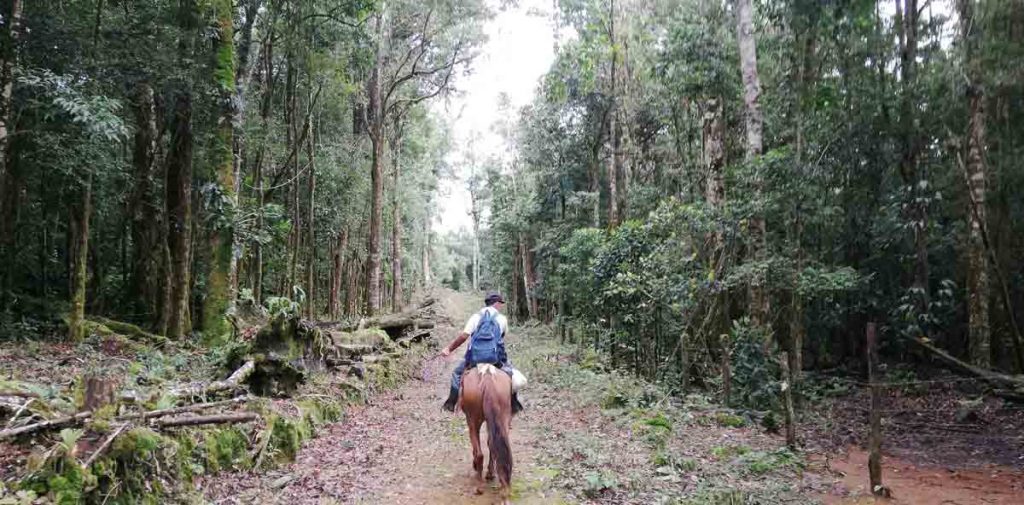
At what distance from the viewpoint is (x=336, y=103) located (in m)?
23.1

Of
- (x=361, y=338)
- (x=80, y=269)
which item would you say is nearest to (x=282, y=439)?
(x=80, y=269)

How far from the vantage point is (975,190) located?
10734mm

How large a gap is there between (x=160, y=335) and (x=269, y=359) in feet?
21.2

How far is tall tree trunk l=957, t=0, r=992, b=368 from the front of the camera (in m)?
10.3

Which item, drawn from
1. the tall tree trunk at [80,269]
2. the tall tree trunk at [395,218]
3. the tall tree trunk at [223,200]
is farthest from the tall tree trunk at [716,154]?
the tall tree trunk at [395,218]

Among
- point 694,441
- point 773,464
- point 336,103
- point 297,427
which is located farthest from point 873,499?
point 336,103

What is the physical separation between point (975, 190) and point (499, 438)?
33.7ft

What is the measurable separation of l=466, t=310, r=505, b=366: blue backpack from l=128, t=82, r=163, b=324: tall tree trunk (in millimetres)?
10698

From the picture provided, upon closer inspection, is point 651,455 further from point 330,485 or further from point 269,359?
point 269,359

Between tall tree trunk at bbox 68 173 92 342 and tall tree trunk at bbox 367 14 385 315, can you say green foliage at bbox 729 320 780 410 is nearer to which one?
tall tree trunk at bbox 68 173 92 342

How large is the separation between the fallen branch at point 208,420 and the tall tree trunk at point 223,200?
22.0 feet

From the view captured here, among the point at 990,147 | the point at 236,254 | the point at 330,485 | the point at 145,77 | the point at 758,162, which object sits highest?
the point at 145,77

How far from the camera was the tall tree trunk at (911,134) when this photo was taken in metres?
10.8

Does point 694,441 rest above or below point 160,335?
below
